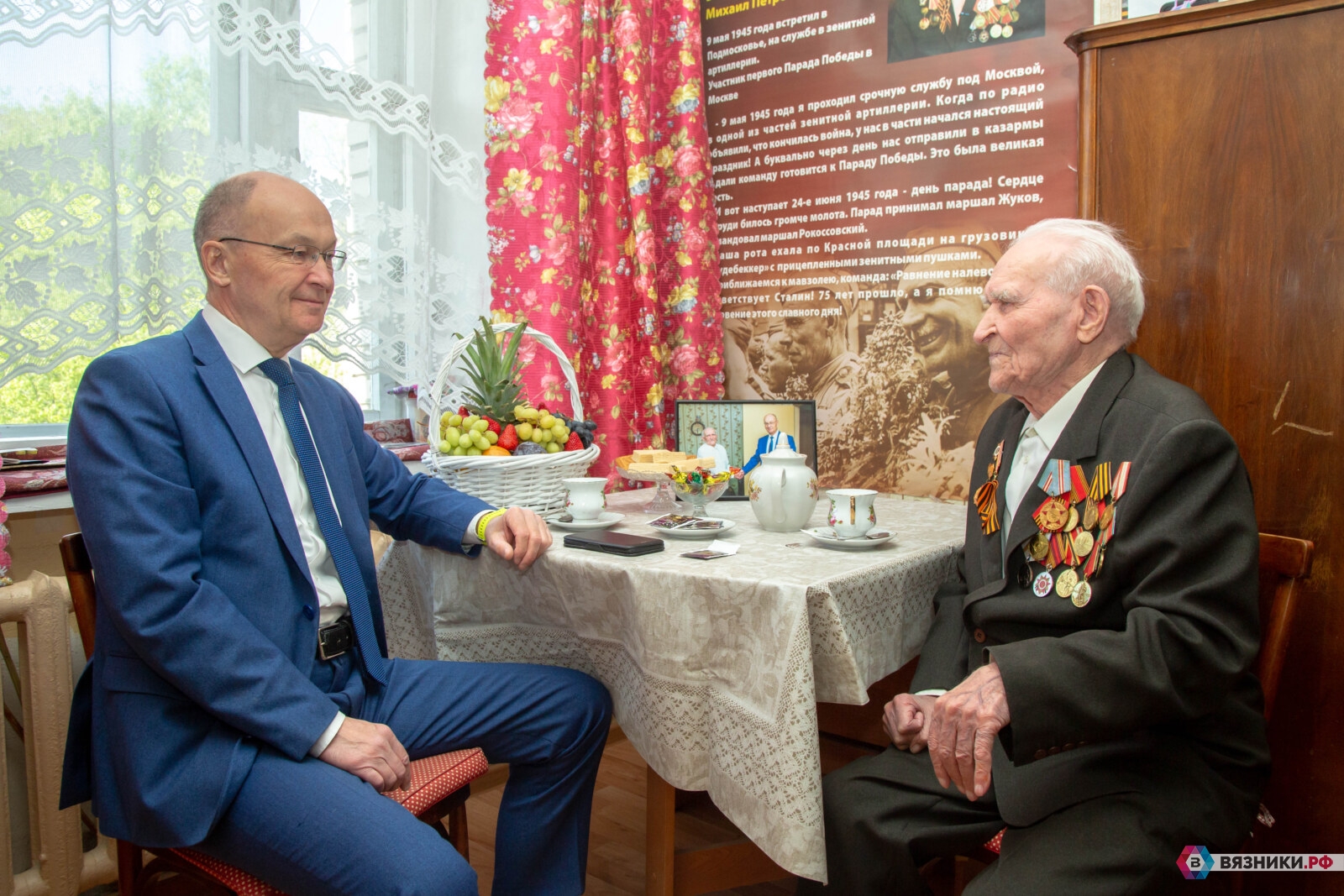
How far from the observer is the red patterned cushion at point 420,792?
4.03ft

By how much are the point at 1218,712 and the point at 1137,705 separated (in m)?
0.19

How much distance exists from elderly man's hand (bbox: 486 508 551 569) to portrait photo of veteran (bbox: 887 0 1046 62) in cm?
165

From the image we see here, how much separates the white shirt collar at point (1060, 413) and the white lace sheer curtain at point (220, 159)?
1.55 metres

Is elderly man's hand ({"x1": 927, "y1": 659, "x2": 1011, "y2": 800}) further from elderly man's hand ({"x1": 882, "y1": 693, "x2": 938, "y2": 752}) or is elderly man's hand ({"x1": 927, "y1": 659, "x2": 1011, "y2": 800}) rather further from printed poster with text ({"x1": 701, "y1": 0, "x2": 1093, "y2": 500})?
printed poster with text ({"x1": 701, "y1": 0, "x2": 1093, "y2": 500})

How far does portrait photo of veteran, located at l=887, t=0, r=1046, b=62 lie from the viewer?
2.17 m

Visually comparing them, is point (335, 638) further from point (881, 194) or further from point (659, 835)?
point (881, 194)

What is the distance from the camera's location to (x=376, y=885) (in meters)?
1.15

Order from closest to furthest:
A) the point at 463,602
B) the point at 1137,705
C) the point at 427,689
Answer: the point at 1137,705 → the point at 427,689 → the point at 463,602

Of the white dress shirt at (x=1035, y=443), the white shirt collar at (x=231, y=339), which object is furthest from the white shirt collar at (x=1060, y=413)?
the white shirt collar at (x=231, y=339)

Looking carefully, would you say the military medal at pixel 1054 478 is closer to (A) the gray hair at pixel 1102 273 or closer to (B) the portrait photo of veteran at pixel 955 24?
(A) the gray hair at pixel 1102 273

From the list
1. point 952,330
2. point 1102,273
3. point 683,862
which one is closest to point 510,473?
point 683,862

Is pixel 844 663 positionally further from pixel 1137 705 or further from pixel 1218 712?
pixel 1218 712

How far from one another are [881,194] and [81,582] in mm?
2050

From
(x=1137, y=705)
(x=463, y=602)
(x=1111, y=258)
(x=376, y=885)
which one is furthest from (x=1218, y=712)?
(x=463, y=602)
